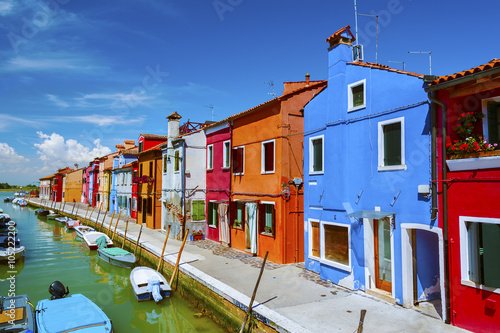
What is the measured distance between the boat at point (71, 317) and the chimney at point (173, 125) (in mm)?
15510

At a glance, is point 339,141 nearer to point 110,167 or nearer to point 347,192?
point 347,192

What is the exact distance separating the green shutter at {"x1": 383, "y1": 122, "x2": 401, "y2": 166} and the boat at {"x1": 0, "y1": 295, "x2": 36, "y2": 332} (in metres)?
12.3

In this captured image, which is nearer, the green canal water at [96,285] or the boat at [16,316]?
the boat at [16,316]

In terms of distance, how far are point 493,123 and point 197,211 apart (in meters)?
18.5

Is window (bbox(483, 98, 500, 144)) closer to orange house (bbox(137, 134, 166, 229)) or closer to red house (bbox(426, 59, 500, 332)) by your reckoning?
red house (bbox(426, 59, 500, 332))

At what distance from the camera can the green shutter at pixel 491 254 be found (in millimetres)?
7582

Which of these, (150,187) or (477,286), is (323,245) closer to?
(477,286)

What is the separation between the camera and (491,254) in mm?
7719

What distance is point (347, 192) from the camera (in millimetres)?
11969

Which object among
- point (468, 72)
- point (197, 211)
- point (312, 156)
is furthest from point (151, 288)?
point (468, 72)

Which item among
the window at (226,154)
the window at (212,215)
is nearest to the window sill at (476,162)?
the window at (226,154)

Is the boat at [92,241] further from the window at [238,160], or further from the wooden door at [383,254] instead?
the wooden door at [383,254]

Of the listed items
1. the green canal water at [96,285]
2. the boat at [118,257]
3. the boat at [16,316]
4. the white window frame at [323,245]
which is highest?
the white window frame at [323,245]

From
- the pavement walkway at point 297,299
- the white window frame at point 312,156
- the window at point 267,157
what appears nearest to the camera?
the pavement walkway at point 297,299
